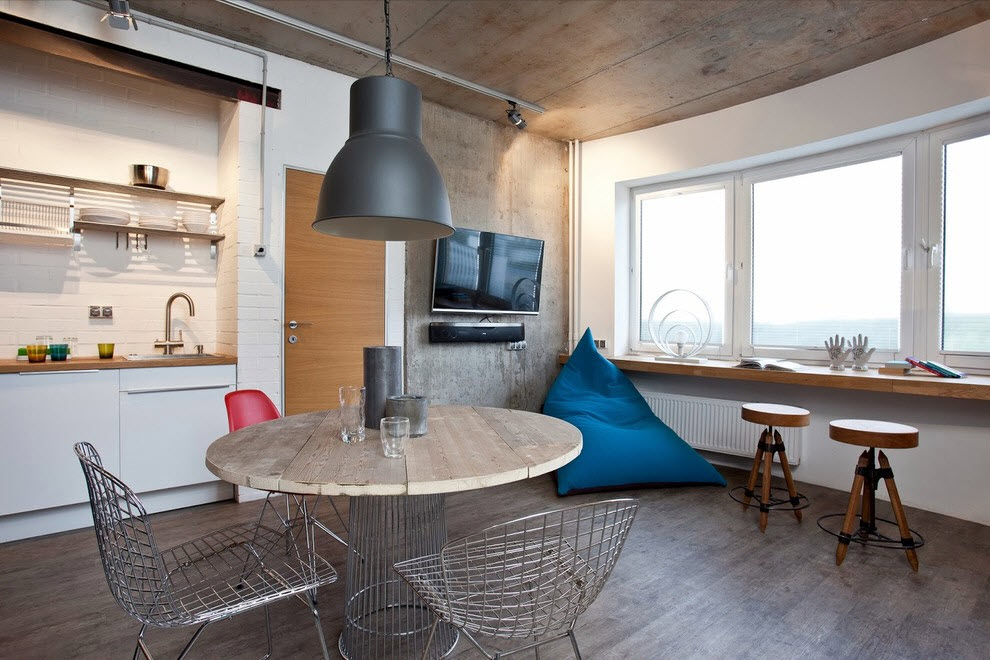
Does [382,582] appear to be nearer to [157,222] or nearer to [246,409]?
[246,409]

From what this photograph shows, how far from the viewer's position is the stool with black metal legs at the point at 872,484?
2730 millimetres

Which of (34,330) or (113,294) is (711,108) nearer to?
(113,294)

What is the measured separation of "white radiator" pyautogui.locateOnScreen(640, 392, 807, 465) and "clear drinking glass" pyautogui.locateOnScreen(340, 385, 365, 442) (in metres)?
3.53

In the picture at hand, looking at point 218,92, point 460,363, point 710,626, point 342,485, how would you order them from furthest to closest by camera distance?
point 460,363 < point 218,92 < point 710,626 < point 342,485

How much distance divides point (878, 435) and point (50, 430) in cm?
439

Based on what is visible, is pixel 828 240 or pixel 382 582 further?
pixel 828 240

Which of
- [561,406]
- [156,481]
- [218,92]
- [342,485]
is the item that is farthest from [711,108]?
[156,481]

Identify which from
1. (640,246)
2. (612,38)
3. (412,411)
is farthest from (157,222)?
(640,246)

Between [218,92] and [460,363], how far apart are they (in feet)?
8.74

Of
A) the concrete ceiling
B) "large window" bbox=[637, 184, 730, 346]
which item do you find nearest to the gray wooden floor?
"large window" bbox=[637, 184, 730, 346]

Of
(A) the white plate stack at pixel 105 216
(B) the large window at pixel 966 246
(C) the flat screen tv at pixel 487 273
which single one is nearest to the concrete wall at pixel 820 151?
(B) the large window at pixel 966 246

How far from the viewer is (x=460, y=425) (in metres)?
2.19

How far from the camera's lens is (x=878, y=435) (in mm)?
2752

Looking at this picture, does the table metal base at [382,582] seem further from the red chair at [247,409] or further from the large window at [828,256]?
the large window at [828,256]
